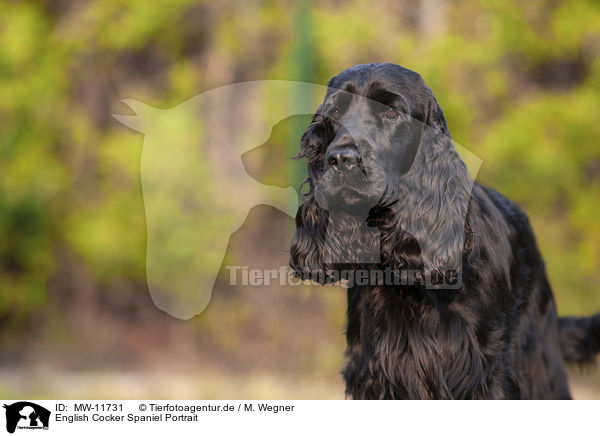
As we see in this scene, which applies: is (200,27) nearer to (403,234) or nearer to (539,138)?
(539,138)

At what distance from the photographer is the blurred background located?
9.48 metres

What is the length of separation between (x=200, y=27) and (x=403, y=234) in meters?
9.55

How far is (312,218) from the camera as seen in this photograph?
126 inches

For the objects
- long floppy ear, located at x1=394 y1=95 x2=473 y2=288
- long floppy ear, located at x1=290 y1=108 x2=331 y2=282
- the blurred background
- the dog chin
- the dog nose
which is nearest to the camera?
the dog nose

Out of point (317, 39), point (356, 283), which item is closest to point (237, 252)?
point (317, 39)

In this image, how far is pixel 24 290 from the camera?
→ 11664 millimetres

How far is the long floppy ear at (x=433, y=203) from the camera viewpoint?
9.61ft

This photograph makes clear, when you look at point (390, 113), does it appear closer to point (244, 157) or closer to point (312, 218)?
point (312, 218)

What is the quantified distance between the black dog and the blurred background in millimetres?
4644

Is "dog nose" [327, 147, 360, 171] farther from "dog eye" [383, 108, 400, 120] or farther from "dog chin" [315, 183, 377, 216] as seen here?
"dog eye" [383, 108, 400, 120]
